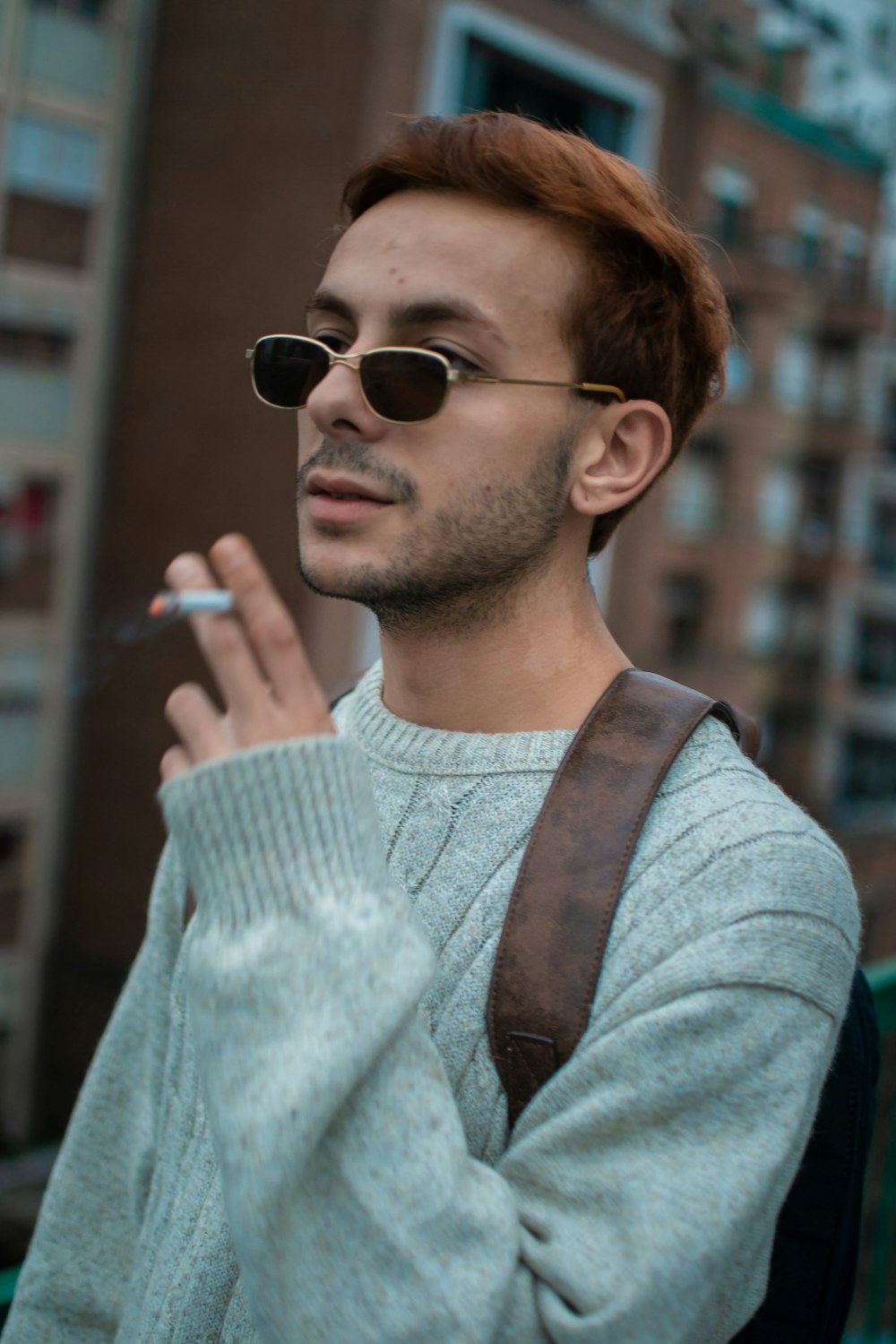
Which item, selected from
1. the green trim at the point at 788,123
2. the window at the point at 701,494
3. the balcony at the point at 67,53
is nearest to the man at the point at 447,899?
the balcony at the point at 67,53

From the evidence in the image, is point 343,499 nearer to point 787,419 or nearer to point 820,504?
point 787,419

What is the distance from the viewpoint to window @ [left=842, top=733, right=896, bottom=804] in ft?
84.0

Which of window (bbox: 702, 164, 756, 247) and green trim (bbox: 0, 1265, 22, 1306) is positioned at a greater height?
window (bbox: 702, 164, 756, 247)

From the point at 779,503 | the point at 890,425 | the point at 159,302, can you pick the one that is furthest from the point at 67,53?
the point at 890,425

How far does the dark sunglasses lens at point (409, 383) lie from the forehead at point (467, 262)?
0.26 feet

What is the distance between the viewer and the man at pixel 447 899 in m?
Answer: 1.03

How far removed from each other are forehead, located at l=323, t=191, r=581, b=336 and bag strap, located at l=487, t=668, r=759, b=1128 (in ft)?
1.66

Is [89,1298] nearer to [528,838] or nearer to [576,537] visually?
[528,838]

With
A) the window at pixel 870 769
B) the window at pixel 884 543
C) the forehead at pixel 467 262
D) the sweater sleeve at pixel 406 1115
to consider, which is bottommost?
the window at pixel 870 769

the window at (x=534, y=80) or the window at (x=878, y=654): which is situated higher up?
the window at (x=534, y=80)

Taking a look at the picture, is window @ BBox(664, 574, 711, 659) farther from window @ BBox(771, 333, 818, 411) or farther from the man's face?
the man's face

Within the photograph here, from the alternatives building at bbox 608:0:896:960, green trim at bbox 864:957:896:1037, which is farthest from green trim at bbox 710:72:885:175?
green trim at bbox 864:957:896:1037

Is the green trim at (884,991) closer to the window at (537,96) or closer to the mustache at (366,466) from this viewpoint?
the mustache at (366,466)

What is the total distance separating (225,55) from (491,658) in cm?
1382
